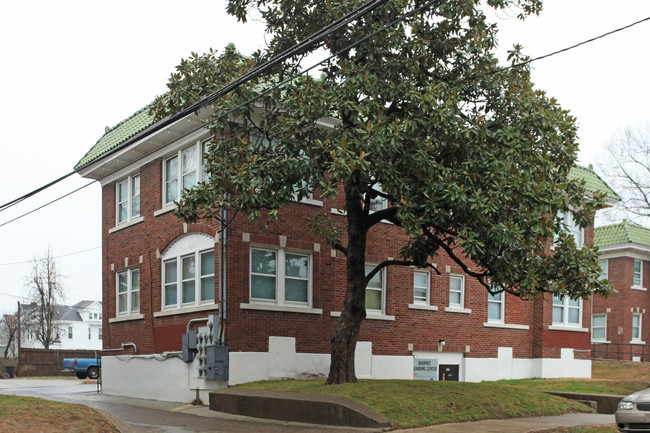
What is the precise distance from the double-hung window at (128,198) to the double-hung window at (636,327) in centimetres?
2924

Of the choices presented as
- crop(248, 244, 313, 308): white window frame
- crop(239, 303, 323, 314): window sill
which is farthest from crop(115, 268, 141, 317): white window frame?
crop(239, 303, 323, 314): window sill

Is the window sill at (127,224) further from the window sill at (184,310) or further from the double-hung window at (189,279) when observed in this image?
the window sill at (184,310)

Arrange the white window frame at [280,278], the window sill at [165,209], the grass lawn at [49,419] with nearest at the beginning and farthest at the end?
the grass lawn at [49,419]
the white window frame at [280,278]
the window sill at [165,209]

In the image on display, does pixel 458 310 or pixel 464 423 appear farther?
pixel 458 310

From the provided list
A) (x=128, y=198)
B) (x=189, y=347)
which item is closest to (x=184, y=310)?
(x=189, y=347)

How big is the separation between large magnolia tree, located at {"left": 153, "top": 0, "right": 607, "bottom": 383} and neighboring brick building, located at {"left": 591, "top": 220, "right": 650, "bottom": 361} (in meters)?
25.7

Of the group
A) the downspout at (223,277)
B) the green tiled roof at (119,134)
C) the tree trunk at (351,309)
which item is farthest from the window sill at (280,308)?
the green tiled roof at (119,134)

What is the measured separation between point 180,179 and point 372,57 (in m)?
8.37

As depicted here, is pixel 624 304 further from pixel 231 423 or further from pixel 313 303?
pixel 231 423

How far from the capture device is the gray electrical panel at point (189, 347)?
1936 cm

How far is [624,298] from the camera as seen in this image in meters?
39.8

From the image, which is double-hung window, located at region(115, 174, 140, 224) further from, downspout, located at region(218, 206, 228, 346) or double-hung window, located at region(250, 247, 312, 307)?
double-hung window, located at region(250, 247, 312, 307)

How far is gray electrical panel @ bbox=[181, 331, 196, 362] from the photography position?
19.4 m

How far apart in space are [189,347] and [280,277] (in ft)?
10.2
